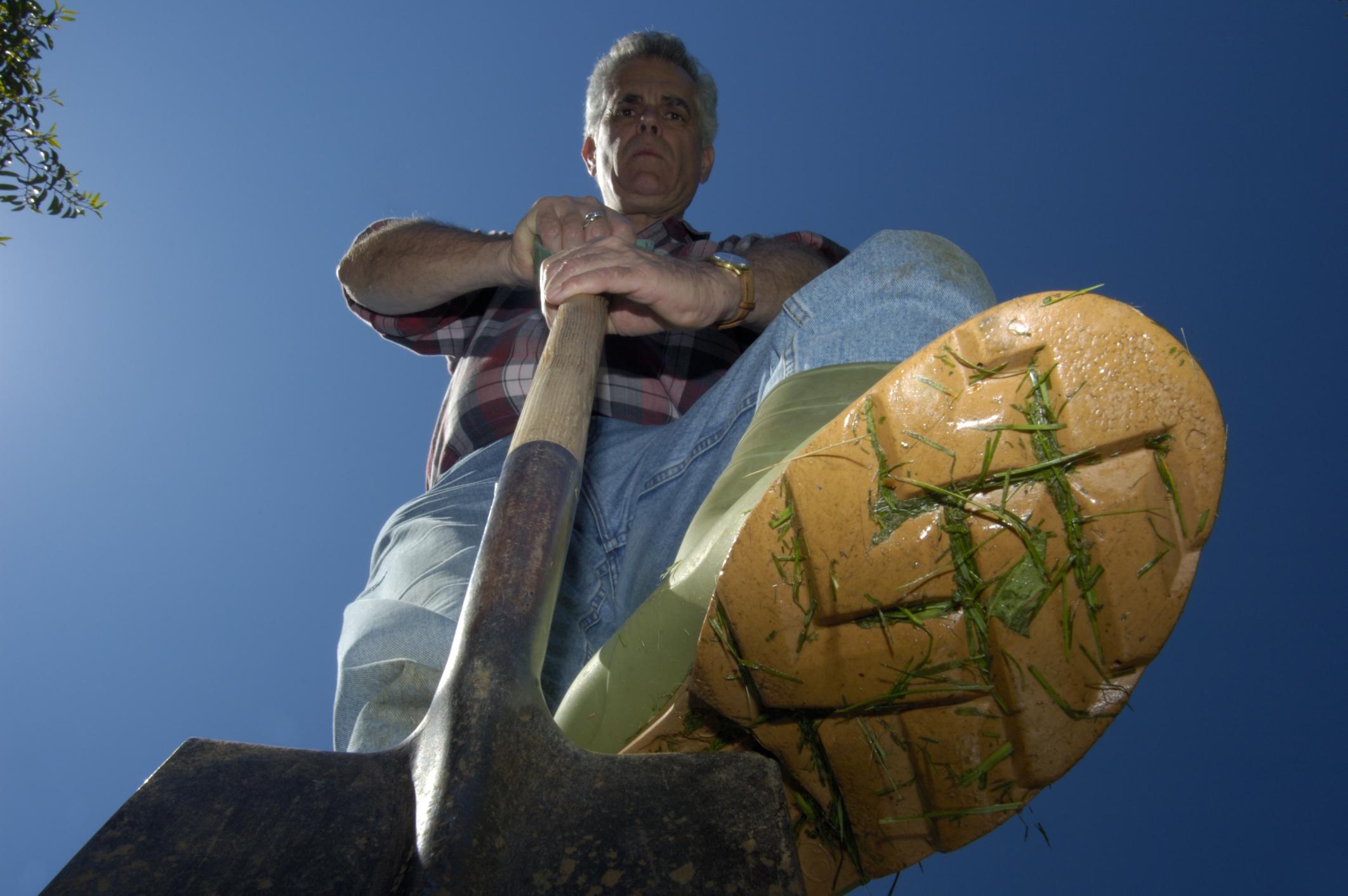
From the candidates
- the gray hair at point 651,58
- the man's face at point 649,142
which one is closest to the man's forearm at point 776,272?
the man's face at point 649,142

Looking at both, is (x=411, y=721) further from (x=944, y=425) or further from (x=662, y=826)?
(x=944, y=425)

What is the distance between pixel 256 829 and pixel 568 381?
0.61 meters

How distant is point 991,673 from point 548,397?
1.94 ft

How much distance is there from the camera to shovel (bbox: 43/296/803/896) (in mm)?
640

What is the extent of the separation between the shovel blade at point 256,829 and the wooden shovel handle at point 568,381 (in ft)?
1.30

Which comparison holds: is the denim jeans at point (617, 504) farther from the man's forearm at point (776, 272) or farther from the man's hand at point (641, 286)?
the man's forearm at point (776, 272)

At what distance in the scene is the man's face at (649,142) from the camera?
2469 millimetres

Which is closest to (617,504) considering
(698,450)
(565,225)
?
(698,450)

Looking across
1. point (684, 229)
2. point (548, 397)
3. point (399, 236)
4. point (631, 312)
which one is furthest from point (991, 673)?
point (684, 229)

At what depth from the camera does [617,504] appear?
4.85ft

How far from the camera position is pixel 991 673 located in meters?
0.74

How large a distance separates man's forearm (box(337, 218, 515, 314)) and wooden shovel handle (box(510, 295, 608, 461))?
459 mm

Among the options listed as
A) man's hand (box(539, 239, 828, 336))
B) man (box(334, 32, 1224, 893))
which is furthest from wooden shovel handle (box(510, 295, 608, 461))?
man (box(334, 32, 1224, 893))

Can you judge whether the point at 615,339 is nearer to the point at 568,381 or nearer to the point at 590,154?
the point at 568,381
